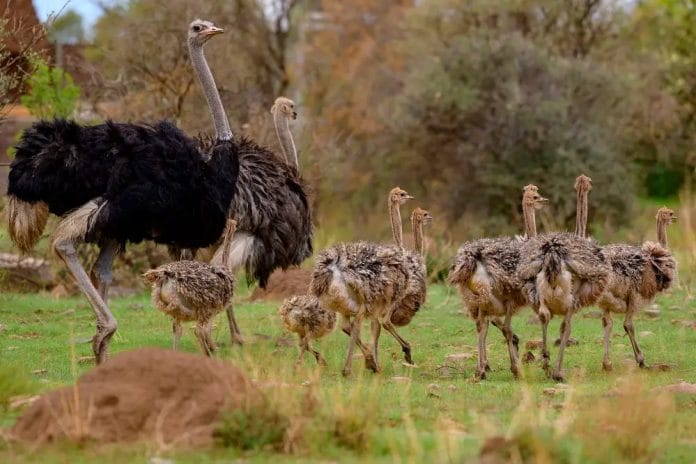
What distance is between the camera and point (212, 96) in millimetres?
12078

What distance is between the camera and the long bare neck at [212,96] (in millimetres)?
A: 11773

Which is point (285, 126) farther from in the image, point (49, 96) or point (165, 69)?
point (165, 69)

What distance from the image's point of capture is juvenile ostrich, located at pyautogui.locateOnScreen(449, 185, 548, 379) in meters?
9.85

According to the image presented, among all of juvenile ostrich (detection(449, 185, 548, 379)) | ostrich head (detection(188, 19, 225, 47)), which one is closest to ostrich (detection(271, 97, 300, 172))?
ostrich head (detection(188, 19, 225, 47))

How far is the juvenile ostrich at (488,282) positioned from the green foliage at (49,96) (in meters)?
8.38

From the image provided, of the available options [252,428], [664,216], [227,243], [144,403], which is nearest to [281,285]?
[227,243]

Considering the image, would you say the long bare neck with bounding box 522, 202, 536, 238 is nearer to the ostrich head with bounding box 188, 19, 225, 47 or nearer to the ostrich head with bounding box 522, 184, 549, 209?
the ostrich head with bounding box 522, 184, 549, 209

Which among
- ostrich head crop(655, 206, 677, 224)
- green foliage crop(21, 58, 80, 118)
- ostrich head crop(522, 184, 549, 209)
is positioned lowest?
ostrich head crop(655, 206, 677, 224)

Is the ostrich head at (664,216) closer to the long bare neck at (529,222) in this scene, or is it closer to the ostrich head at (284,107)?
the long bare neck at (529,222)

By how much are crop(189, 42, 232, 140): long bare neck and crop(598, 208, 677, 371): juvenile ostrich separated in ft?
11.6

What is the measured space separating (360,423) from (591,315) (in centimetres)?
780

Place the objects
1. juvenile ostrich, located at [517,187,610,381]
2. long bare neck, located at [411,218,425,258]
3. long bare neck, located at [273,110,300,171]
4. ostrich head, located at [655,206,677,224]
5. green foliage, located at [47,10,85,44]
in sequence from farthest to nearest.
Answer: green foliage, located at [47,10,85,44]
long bare neck, located at [273,110,300,171]
ostrich head, located at [655,206,677,224]
long bare neck, located at [411,218,425,258]
juvenile ostrich, located at [517,187,610,381]

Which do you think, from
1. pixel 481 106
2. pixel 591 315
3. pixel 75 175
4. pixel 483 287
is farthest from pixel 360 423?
pixel 481 106

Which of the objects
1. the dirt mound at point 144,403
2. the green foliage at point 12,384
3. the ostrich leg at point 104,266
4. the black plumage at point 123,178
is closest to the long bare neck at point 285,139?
the black plumage at point 123,178
